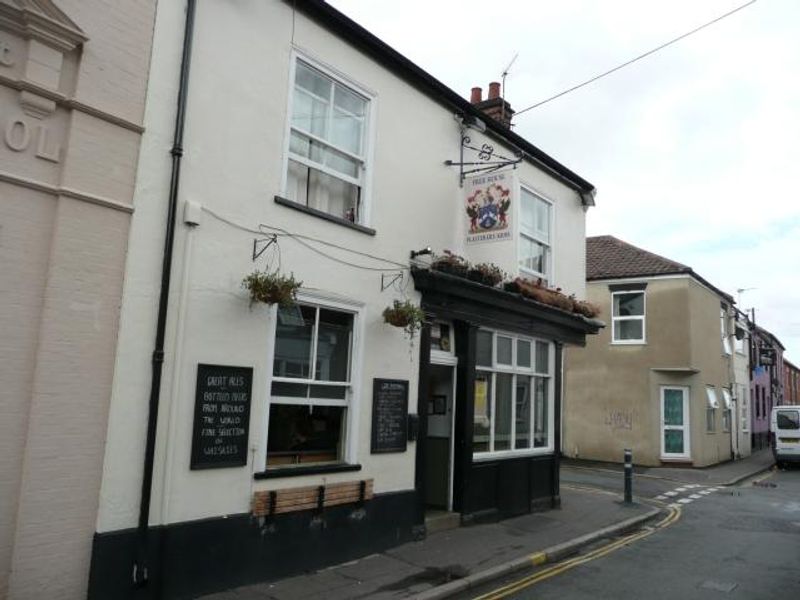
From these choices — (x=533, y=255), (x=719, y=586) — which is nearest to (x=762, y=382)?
(x=533, y=255)

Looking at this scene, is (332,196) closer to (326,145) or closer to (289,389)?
(326,145)

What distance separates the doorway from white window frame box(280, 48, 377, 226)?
3.08 meters

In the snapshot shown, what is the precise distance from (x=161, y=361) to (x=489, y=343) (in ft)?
20.6

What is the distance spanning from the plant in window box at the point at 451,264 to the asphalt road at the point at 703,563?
419 centimetres

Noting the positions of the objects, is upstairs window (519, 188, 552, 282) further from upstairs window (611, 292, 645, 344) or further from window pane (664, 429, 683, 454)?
window pane (664, 429, 683, 454)

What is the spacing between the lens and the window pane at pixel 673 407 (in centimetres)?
2188

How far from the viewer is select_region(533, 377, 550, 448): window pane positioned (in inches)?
489

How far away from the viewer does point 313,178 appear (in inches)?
317

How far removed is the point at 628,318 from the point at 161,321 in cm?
1930

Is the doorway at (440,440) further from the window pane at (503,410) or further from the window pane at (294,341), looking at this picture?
the window pane at (294,341)

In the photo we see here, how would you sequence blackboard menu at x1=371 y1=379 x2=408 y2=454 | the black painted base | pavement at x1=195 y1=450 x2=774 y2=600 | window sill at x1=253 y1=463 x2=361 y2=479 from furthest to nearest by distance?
blackboard menu at x1=371 y1=379 x2=408 y2=454 < window sill at x1=253 y1=463 x2=361 y2=479 < pavement at x1=195 y1=450 x2=774 y2=600 < the black painted base

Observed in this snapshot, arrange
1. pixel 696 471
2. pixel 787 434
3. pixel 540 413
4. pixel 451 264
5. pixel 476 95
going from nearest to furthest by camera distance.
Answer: pixel 451 264
pixel 540 413
pixel 476 95
pixel 696 471
pixel 787 434

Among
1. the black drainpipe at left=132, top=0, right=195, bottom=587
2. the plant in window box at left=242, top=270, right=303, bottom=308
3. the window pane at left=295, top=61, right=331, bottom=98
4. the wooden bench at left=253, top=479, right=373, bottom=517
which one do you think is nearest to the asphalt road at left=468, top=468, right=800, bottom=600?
the wooden bench at left=253, top=479, right=373, bottom=517

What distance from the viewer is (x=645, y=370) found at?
72.0 feet
